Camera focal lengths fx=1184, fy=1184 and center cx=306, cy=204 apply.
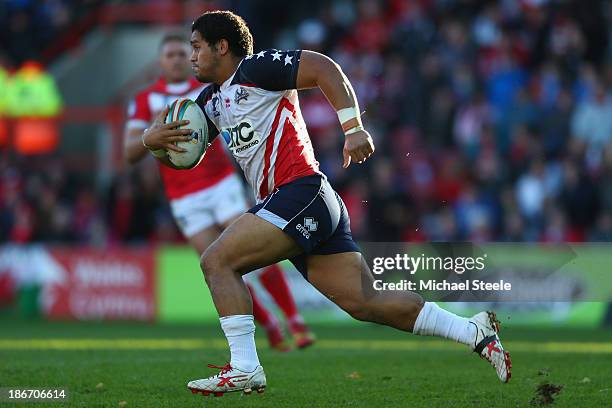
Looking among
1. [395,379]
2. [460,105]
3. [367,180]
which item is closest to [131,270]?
[367,180]

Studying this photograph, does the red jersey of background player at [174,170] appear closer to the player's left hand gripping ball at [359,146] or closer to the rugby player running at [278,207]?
the rugby player running at [278,207]

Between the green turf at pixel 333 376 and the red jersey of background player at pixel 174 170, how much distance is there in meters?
1.53

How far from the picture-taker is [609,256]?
321 inches

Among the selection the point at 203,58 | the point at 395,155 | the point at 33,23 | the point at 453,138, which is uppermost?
the point at 33,23

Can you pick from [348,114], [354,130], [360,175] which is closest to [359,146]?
[354,130]

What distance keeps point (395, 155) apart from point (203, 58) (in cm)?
1061

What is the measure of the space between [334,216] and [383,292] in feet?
1.78

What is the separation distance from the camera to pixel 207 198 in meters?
10.6

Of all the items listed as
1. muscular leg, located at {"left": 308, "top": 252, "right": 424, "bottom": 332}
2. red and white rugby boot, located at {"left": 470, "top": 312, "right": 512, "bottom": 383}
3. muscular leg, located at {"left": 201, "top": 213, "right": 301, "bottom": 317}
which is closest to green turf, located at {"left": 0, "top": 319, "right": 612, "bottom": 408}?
red and white rugby boot, located at {"left": 470, "top": 312, "right": 512, "bottom": 383}

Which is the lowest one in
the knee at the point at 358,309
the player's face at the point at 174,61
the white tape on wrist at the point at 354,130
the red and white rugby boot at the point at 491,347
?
the red and white rugby boot at the point at 491,347

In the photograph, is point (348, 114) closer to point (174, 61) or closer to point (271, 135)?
point (271, 135)

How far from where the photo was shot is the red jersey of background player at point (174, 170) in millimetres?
10594

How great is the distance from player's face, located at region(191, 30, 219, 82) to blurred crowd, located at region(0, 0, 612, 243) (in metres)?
8.63

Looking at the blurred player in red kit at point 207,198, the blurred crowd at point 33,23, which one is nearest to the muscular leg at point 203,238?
the blurred player in red kit at point 207,198
